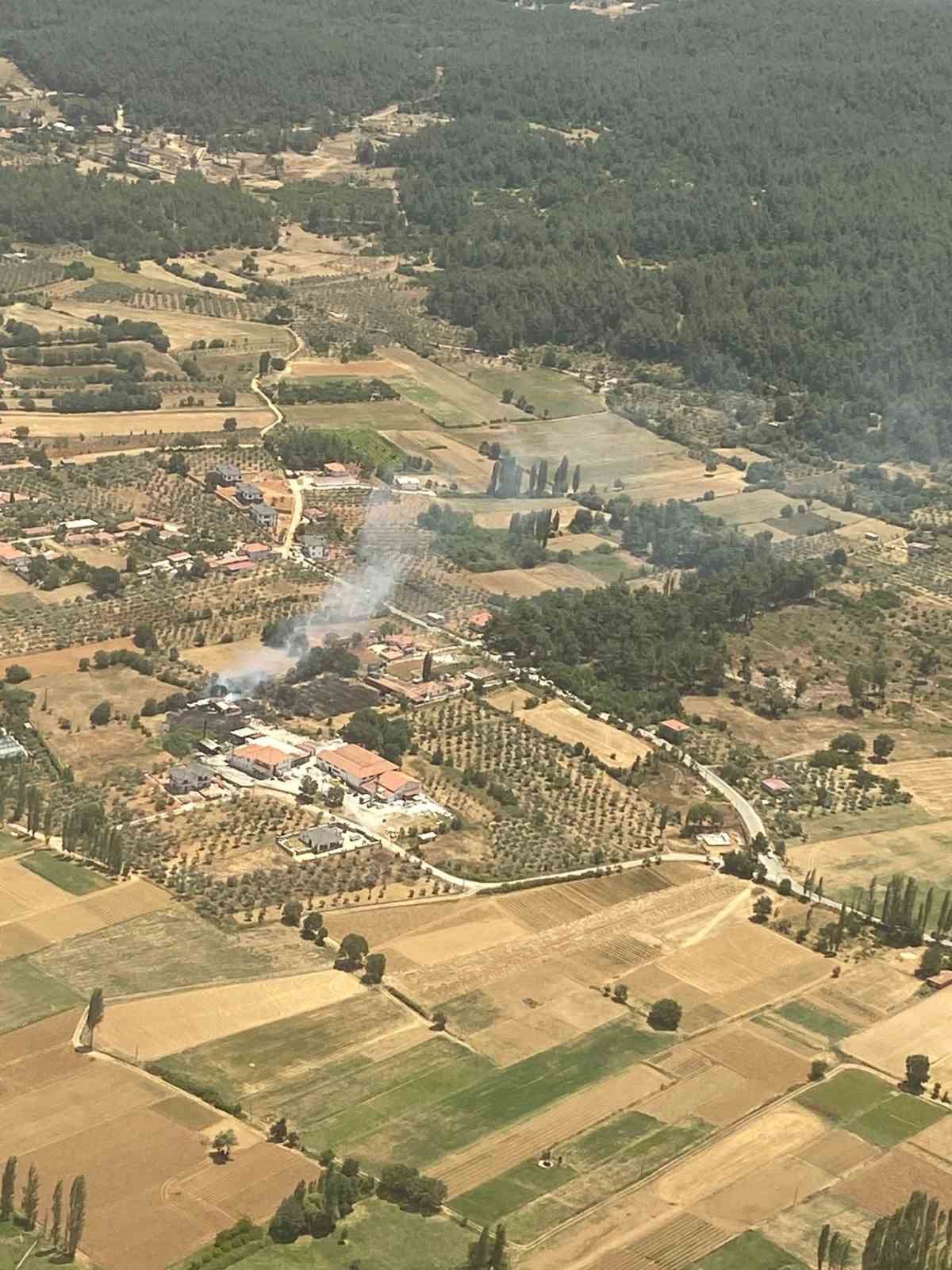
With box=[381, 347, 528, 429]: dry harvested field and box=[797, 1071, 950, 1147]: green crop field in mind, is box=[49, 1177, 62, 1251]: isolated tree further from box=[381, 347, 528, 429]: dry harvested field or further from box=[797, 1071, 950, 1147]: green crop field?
box=[381, 347, 528, 429]: dry harvested field

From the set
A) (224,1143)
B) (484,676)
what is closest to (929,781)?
(484,676)

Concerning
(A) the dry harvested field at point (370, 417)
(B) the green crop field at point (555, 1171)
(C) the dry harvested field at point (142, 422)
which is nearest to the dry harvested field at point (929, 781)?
(B) the green crop field at point (555, 1171)

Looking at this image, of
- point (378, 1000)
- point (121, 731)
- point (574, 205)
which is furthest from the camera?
point (574, 205)

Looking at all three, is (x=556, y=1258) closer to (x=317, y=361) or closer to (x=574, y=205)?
(x=317, y=361)

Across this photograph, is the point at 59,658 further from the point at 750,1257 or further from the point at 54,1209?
the point at 750,1257

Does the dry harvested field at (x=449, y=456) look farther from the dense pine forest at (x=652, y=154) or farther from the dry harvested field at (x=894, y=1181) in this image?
the dry harvested field at (x=894, y=1181)

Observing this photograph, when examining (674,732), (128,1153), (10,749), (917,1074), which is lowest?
(10,749)

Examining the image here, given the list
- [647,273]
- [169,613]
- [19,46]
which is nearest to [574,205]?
[647,273]
